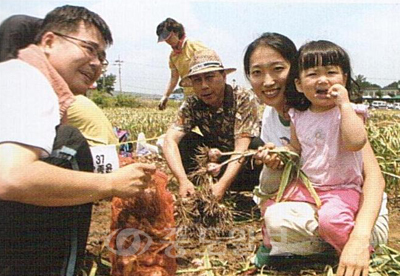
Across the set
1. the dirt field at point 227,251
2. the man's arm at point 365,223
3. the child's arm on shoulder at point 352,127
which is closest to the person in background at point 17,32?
the dirt field at point 227,251

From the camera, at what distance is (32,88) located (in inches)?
41.8

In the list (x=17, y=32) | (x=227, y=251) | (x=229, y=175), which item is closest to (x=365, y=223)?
(x=227, y=251)

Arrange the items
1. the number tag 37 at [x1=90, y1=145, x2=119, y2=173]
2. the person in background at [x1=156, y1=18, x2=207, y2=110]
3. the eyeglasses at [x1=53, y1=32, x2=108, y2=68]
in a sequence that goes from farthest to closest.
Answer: the person in background at [x1=156, y1=18, x2=207, y2=110], the number tag 37 at [x1=90, y1=145, x2=119, y2=173], the eyeglasses at [x1=53, y1=32, x2=108, y2=68]

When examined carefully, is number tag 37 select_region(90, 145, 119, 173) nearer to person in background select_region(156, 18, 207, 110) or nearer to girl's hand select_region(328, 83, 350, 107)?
girl's hand select_region(328, 83, 350, 107)

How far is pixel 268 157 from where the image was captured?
1.61m

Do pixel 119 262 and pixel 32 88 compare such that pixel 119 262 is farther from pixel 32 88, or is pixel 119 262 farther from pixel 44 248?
pixel 32 88

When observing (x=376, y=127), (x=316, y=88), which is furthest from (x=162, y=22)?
(x=316, y=88)

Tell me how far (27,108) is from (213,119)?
159cm

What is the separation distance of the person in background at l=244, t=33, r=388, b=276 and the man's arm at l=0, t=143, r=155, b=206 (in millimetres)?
609

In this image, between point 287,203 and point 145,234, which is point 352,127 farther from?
point 145,234

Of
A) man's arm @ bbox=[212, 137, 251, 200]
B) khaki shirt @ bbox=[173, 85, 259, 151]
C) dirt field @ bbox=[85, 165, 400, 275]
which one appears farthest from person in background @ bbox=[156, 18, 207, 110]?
dirt field @ bbox=[85, 165, 400, 275]

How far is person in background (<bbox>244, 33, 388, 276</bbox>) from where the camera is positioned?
1.44 meters

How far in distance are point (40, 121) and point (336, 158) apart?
3.19 feet

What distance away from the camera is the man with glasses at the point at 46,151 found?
1.02 m
